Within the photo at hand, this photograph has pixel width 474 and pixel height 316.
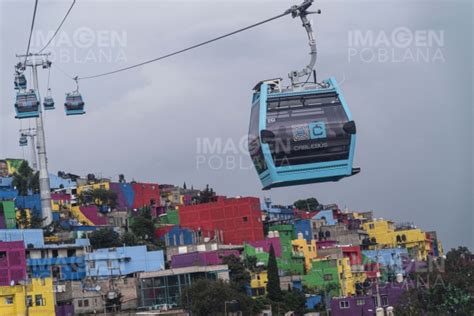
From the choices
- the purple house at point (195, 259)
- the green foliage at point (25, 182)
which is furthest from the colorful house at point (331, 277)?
→ the green foliage at point (25, 182)

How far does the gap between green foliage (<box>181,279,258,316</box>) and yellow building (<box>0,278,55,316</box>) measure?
4739 millimetres

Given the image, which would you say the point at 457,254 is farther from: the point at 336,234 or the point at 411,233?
the point at 336,234

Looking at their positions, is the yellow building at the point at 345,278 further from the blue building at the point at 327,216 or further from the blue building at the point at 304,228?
the blue building at the point at 327,216

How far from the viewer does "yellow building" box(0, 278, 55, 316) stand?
37.6m

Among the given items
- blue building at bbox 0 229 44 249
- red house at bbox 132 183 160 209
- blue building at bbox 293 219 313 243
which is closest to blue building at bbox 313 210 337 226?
blue building at bbox 293 219 313 243

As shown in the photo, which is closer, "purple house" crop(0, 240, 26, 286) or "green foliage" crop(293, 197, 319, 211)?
"purple house" crop(0, 240, 26, 286)

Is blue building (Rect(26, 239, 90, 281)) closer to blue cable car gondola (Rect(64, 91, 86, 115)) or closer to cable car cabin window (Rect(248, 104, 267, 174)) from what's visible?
blue cable car gondola (Rect(64, 91, 86, 115))

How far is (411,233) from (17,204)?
77.7ft

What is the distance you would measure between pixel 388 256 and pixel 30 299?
25.8 m

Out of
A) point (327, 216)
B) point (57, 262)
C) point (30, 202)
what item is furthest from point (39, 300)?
point (327, 216)

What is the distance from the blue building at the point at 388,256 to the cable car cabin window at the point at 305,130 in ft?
122

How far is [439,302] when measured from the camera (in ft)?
133

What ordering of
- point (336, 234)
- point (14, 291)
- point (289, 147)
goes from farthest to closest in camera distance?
point (336, 234) → point (14, 291) → point (289, 147)

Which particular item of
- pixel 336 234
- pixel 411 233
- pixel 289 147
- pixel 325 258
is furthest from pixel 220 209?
pixel 289 147
